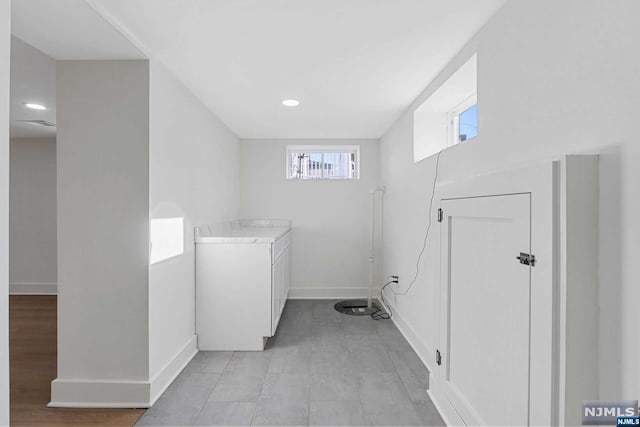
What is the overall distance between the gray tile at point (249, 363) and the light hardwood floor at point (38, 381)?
2.32 ft

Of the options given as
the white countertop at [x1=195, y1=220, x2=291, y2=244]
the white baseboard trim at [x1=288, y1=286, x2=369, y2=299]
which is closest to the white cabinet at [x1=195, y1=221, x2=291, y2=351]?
the white countertop at [x1=195, y1=220, x2=291, y2=244]

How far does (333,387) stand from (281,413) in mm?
431

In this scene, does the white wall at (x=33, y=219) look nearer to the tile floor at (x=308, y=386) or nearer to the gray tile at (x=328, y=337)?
the tile floor at (x=308, y=386)

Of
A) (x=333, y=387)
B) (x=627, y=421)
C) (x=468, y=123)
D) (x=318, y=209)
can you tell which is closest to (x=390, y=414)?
(x=333, y=387)

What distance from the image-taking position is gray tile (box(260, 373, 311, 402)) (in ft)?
7.29

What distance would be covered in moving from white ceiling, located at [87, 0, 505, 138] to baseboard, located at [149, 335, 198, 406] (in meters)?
2.01

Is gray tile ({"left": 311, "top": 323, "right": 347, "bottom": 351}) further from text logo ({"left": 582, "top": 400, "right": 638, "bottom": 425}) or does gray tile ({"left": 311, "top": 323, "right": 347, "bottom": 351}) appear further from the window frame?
text logo ({"left": 582, "top": 400, "right": 638, "bottom": 425})

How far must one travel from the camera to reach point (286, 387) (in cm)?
235

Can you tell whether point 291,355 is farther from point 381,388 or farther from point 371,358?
point 381,388

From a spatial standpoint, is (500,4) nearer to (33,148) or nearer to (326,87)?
(326,87)

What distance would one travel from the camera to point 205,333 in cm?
301

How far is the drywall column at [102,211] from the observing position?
2.13 m

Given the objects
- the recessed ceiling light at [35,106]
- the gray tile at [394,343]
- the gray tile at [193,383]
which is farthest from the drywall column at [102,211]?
the gray tile at [394,343]

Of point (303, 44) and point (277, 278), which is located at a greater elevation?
point (303, 44)
